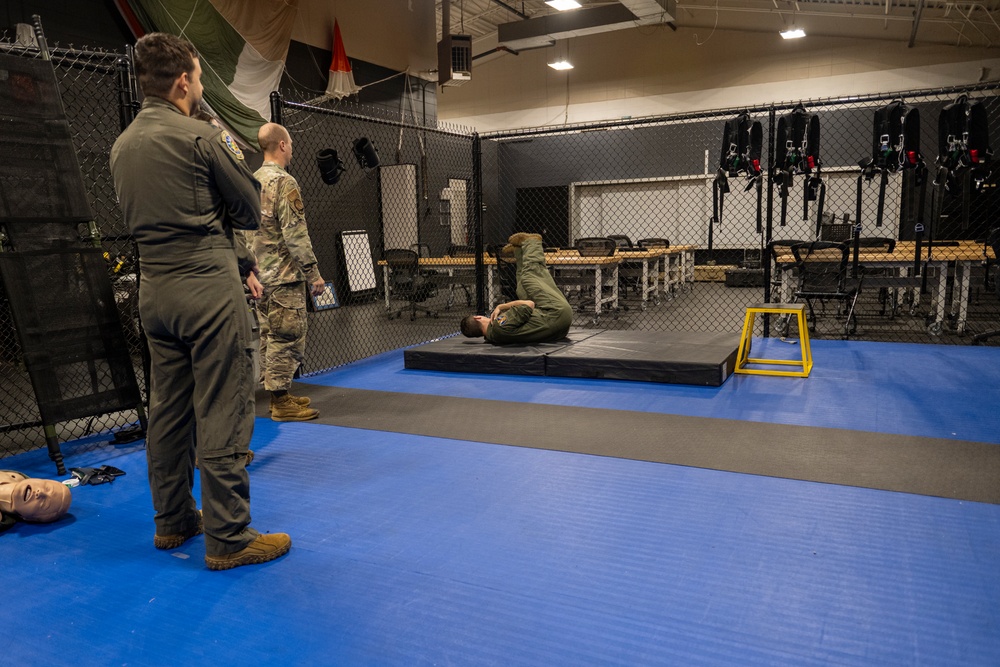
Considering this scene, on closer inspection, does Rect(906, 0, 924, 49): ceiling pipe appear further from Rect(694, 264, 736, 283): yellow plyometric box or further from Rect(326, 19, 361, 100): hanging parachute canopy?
Rect(326, 19, 361, 100): hanging parachute canopy

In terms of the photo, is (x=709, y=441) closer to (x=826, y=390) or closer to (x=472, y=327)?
(x=826, y=390)

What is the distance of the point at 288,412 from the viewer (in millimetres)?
3840

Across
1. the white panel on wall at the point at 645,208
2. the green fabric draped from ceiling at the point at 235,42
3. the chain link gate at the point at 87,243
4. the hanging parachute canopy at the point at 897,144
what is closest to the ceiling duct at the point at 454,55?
the green fabric draped from ceiling at the point at 235,42

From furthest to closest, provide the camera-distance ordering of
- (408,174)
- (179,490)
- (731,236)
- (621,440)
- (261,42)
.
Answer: (731,236) → (408,174) → (261,42) → (621,440) → (179,490)

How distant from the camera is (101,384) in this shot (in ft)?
11.0

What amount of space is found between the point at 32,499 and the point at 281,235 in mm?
1818

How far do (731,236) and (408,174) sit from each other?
21.9 feet

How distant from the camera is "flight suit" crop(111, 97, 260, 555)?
1.97m

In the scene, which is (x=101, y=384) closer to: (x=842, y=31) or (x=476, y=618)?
(x=476, y=618)

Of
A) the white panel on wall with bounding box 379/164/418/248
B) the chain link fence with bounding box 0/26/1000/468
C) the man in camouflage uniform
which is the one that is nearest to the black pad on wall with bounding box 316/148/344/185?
the chain link fence with bounding box 0/26/1000/468

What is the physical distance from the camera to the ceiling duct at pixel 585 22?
1020 cm

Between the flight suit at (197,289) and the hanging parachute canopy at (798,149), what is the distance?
4.42 meters

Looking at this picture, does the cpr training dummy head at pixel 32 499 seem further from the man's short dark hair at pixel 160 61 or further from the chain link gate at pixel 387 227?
the chain link gate at pixel 387 227

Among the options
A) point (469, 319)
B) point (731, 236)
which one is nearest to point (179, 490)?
point (469, 319)
